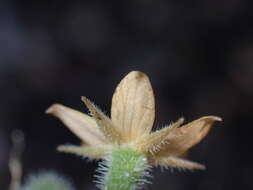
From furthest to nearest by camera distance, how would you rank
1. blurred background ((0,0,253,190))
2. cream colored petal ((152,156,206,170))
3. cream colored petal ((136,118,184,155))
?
blurred background ((0,0,253,190)) → cream colored petal ((152,156,206,170)) → cream colored petal ((136,118,184,155))

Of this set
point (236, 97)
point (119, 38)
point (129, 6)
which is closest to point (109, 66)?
point (119, 38)

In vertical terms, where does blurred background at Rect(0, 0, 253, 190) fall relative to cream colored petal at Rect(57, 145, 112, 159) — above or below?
above

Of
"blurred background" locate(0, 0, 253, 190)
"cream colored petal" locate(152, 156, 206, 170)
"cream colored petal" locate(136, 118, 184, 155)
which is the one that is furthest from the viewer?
"blurred background" locate(0, 0, 253, 190)

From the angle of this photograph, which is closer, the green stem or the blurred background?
the green stem

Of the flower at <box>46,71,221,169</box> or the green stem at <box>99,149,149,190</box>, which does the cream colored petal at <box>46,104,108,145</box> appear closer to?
the flower at <box>46,71,221,169</box>

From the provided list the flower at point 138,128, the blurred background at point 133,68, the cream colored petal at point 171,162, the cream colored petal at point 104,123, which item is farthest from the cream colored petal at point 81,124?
the blurred background at point 133,68

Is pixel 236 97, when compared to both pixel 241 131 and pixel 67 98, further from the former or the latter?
pixel 67 98

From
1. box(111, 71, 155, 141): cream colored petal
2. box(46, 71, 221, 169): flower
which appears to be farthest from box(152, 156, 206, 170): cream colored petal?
box(111, 71, 155, 141): cream colored petal

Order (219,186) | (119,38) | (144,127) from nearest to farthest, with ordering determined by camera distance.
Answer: (144,127) → (219,186) → (119,38)

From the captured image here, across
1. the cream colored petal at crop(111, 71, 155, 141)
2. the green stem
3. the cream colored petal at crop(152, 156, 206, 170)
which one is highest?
the cream colored petal at crop(111, 71, 155, 141)
